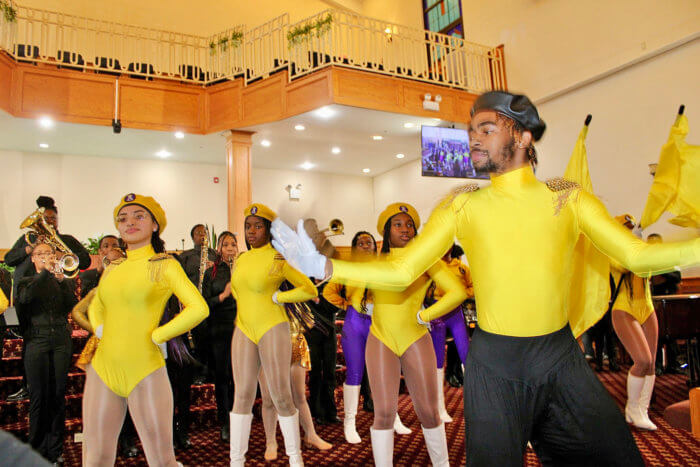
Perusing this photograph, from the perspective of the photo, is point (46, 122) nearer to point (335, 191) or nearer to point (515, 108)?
point (335, 191)

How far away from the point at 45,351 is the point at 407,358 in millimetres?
2627

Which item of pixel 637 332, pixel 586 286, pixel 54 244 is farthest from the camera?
pixel 637 332

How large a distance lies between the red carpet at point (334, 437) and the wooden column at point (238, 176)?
4649mm

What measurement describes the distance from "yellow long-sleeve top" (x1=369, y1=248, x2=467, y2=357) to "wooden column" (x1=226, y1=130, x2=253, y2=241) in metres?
7.30

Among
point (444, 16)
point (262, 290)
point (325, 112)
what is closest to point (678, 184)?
point (262, 290)

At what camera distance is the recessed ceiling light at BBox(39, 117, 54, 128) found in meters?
8.96

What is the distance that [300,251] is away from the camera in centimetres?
140

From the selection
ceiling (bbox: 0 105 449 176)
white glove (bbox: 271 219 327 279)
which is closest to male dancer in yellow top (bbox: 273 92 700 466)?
white glove (bbox: 271 219 327 279)

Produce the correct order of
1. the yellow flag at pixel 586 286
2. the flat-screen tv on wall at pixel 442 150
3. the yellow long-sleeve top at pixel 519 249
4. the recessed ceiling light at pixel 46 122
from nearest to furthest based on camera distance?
the yellow long-sleeve top at pixel 519 249 < the yellow flag at pixel 586 286 < the recessed ceiling light at pixel 46 122 < the flat-screen tv on wall at pixel 442 150

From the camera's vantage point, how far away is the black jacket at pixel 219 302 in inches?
182

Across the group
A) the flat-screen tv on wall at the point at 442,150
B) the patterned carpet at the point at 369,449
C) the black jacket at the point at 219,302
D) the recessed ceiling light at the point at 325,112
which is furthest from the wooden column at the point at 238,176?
the patterned carpet at the point at 369,449

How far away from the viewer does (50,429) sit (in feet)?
11.5

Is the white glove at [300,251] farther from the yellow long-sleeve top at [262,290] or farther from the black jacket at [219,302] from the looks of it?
the black jacket at [219,302]

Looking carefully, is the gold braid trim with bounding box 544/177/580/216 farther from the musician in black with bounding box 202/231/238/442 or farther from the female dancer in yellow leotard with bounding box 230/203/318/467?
the musician in black with bounding box 202/231/238/442
